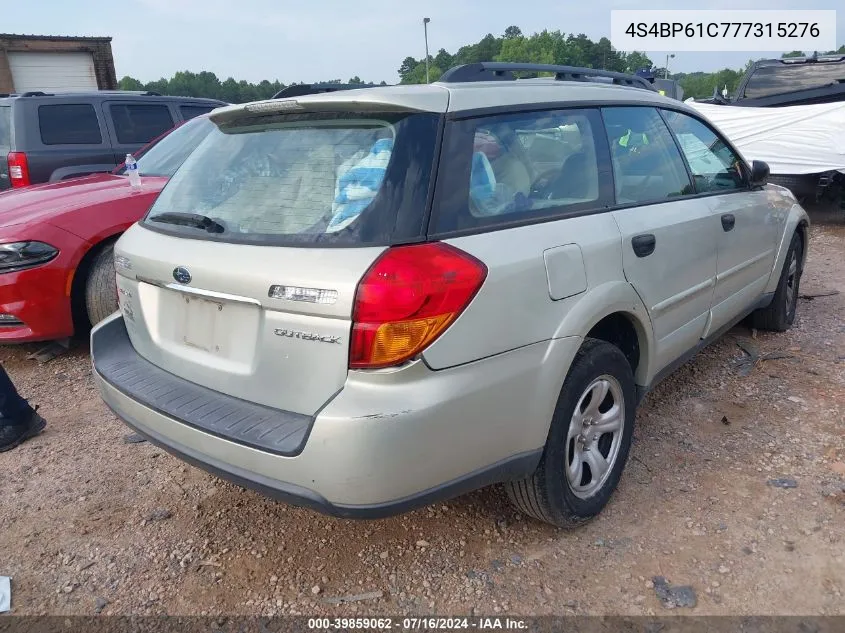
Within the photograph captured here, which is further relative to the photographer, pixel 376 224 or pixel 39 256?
pixel 39 256

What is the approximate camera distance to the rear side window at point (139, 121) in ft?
23.2

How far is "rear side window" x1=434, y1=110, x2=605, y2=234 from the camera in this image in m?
2.05

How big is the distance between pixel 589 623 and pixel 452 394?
92 cm

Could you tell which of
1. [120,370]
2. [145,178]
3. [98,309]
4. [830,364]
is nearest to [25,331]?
[98,309]

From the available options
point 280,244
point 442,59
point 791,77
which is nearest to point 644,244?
point 280,244

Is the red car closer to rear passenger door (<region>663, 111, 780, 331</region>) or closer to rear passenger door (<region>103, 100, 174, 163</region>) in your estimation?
rear passenger door (<region>103, 100, 174, 163</region>)

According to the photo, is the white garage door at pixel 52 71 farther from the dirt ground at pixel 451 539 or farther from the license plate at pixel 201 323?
the license plate at pixel 201 323

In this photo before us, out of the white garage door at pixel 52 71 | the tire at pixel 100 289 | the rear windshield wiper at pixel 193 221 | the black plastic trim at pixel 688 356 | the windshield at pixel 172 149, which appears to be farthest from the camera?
the white garage door at pixel 52 71

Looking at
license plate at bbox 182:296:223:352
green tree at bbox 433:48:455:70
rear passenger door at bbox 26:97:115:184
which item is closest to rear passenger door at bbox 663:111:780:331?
license plate at bbox 182:296:223:352

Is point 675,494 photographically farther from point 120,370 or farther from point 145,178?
point 145,178

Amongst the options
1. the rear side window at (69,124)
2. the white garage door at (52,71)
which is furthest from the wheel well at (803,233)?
the white garage door at (52,71)

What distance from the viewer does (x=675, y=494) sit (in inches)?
109

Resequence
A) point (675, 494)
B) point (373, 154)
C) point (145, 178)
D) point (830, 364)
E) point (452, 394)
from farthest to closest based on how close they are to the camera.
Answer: point (145, 178) → point (830, 364) → point (675, 494) → point (373, 154) → point (452, 394)

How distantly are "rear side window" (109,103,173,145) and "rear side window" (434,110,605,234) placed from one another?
6.00 m
